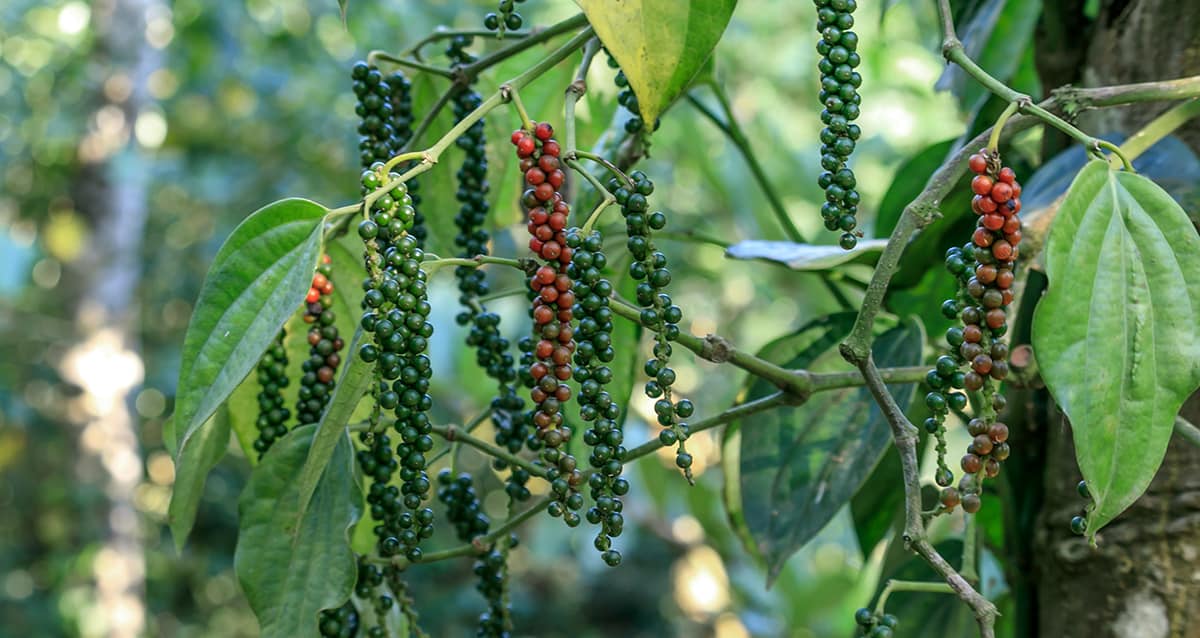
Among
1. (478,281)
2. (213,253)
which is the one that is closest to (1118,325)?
(478,281)

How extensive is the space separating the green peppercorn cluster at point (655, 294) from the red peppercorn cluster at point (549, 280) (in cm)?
2

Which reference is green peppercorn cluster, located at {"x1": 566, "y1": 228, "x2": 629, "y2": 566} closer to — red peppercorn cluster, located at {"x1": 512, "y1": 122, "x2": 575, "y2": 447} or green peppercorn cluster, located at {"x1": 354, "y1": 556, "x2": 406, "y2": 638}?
red peppercorn cluster, located at {"x1": 512, "y1": 122, "x2": 575, "y2": 447}

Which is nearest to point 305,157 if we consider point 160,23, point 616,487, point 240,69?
point 240,69

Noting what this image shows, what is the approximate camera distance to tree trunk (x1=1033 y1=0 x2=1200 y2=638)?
0.53m

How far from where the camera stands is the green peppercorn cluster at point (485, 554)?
0.51 meters

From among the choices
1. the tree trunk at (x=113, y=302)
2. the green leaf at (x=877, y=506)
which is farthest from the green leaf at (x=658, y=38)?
the tree trunk at (x=113, y=302)

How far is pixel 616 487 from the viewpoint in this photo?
1.26ft

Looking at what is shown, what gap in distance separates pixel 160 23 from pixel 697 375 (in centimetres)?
117

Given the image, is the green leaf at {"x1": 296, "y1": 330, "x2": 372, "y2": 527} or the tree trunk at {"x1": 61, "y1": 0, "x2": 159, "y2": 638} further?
the tree trunk at {"x1": 61, "y1": 0, "x2": 159, "y2": 638}

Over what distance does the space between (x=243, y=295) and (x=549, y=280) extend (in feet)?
0.37

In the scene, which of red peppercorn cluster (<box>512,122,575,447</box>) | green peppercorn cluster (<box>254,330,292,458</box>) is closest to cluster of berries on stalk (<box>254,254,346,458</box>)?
green peppercorn cluster (<box>254,330,292,458</box>)

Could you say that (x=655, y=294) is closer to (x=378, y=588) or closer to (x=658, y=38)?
(x=658, y=38)

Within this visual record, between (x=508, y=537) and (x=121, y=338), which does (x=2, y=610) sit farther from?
(x=508, y=537)

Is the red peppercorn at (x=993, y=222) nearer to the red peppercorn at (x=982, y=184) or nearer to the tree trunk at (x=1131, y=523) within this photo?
the red peppercorn at (x=982, y=184)
